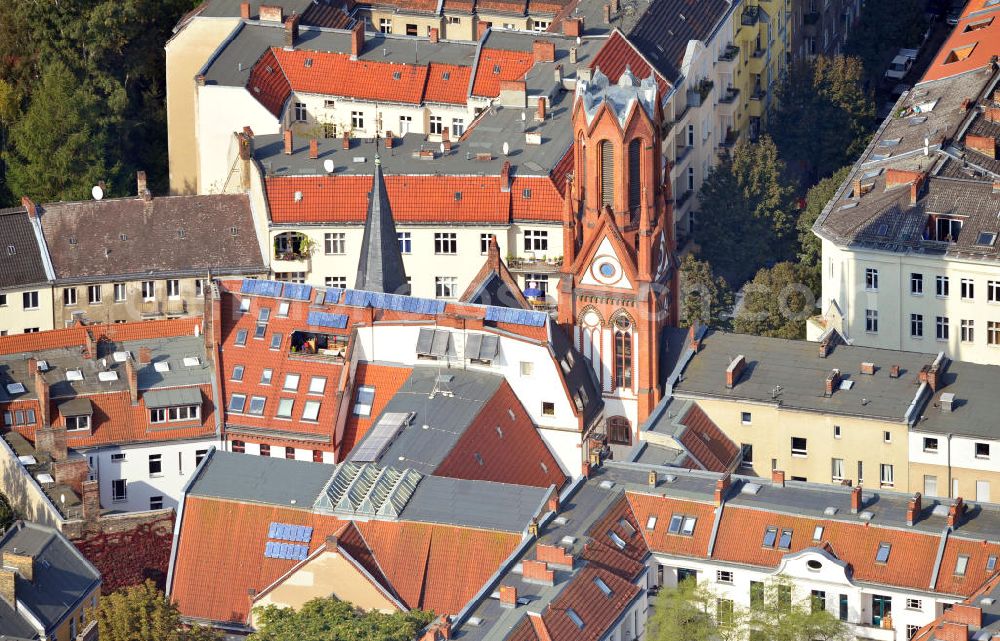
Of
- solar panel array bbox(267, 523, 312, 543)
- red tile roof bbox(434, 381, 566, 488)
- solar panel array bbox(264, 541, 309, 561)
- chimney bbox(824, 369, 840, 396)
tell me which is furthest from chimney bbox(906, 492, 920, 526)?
solar panel array bbox(264, 541, 309, 561)

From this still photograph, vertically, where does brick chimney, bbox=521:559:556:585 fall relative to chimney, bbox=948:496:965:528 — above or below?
below

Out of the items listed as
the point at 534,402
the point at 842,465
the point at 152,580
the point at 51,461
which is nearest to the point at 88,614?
the point at 152,580

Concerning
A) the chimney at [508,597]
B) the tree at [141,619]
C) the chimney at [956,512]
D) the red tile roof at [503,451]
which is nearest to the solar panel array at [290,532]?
the tree at [141,619]

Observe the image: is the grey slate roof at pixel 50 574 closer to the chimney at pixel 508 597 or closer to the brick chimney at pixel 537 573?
the chimney at pixel 508 597

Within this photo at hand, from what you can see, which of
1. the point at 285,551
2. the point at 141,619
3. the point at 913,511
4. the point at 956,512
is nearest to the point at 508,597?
the point at 285,551

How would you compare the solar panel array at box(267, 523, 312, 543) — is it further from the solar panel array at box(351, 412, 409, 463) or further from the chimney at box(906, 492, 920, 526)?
the chimney at box(906, 492, 920, 526)

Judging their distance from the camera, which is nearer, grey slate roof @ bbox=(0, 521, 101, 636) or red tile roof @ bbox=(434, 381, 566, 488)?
grey slate roof @ bbox=(0, 521, 101, 636)

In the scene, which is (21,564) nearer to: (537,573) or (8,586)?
(8,586)

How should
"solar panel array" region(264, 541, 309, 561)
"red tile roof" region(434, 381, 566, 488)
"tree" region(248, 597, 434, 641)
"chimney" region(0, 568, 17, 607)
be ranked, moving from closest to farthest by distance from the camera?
1. "tree" region(248, 597, 434, 641)
2. "chimney" region(0, 568, 17, 607)
3. "solar panel array" region(264, 541, 309, 561)
4. "red tile roof" region(434, 381, 566, 488)
